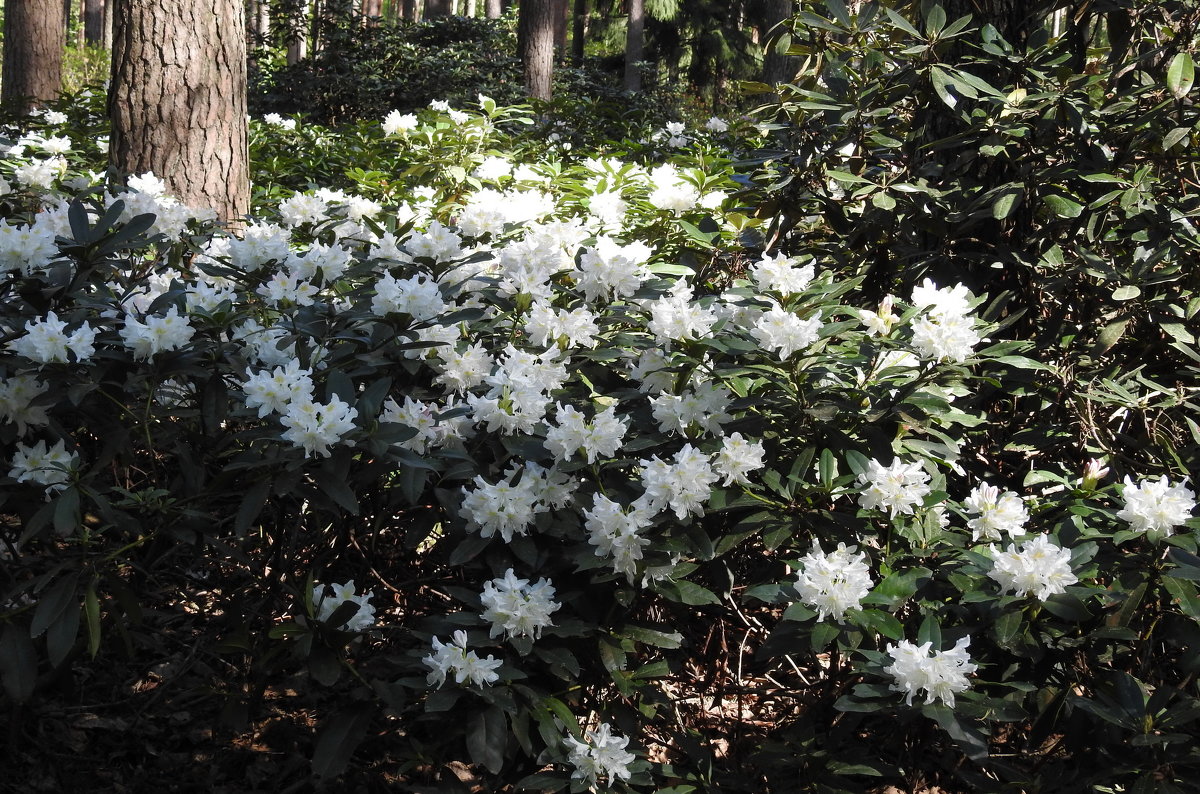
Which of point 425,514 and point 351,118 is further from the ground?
point 351,118

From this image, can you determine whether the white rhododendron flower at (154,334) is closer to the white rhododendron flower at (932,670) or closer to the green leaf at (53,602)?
the green leaf at (53,602)

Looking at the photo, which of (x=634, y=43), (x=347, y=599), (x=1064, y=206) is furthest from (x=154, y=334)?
(x=634, y=43)

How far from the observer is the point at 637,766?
1.84 m

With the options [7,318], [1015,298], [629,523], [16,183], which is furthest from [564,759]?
[16,183]

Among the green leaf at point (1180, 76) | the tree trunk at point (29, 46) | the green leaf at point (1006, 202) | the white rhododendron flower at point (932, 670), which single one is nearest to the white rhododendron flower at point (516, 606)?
the white rhododendron flower at point (932, 670)

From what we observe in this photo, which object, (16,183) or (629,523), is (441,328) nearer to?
(629,523)

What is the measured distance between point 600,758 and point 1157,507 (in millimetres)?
1083

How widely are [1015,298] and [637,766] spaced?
5.51 ft

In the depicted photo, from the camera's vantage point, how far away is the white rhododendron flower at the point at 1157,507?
1759 millimetres

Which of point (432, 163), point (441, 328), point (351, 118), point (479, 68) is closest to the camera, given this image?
point (441, 328)

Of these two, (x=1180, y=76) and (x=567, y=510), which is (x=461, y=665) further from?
(x=1180, y=76)

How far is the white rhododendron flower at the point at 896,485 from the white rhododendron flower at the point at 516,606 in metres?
0.62

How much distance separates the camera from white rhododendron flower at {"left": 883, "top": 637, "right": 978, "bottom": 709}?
5.33 ft

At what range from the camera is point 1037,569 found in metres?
1.67
